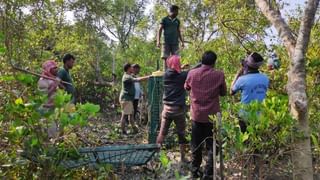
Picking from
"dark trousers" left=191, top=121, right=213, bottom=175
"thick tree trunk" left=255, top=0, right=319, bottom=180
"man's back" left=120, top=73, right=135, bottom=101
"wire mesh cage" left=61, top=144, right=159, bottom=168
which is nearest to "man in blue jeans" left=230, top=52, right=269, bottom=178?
"dark trousers" left=191, top=121, right=213, bottom=175

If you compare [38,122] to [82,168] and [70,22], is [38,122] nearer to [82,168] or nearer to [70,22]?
[82,168]

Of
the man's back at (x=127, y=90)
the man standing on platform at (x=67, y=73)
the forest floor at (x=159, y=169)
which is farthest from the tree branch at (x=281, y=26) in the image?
the man's back at (x=127, y=90)

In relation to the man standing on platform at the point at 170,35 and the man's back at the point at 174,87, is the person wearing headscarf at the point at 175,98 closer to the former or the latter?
the man's back at the point at 174,87

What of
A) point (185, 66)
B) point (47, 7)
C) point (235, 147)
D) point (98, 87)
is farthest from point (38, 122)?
point (98, 87)

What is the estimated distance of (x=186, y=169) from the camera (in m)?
5.76

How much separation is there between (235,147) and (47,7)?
8.98 metres

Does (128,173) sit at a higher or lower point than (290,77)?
lower

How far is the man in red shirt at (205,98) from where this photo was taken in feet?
16.4

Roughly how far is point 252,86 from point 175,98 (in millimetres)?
1248

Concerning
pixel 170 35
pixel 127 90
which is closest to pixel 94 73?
pixel 127 90

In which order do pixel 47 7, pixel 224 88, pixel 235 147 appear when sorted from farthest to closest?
pixel 47 7 → pixel 224 88 → pixel 235 147

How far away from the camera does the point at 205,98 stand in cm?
505

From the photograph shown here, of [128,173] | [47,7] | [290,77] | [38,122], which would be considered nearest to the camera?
[38,122]

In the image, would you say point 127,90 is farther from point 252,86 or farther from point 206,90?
point 252,86
